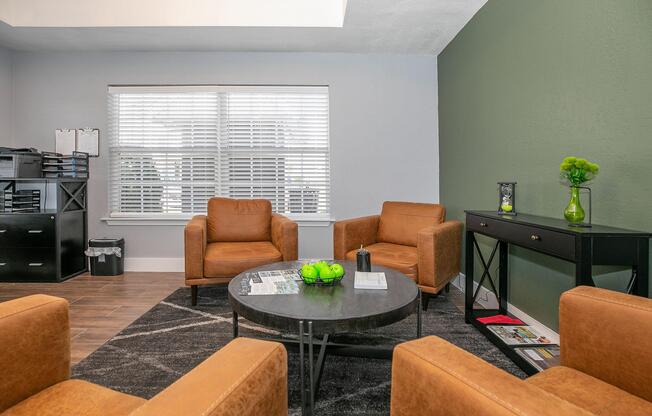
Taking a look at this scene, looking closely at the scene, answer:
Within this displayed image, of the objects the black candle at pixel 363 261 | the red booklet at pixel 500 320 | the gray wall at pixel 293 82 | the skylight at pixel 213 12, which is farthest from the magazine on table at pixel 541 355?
the skylight at pixel 213 12

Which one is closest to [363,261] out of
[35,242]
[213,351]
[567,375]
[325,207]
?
[213,351]

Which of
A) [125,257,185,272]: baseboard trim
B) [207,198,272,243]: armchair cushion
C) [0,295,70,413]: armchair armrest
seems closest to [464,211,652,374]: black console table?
[0,295,70,413]: armchair armrest

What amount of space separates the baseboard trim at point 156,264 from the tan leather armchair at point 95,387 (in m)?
3.36

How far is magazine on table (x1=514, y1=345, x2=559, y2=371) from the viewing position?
1.96m

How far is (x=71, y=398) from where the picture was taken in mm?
1012

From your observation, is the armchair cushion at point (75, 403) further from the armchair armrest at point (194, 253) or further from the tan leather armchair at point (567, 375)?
the armchair armrest at point (194, 253)

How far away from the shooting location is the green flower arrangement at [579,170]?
1859mm

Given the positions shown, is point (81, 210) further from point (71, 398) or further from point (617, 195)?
point (617, 195)

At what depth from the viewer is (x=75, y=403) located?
3.24 feet

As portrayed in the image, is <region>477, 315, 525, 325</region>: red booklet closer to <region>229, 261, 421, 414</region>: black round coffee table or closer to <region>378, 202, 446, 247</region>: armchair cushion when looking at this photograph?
<region>229, 261, 421, 414</region>: black round coffee table

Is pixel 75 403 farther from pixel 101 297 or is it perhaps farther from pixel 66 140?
pixel 66 140

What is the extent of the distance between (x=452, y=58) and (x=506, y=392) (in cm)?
398

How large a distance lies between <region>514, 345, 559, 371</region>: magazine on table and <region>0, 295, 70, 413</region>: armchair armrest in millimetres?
2102

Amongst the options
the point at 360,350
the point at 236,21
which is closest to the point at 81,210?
the point at 236,21
